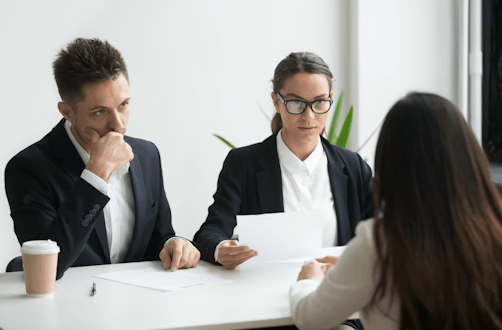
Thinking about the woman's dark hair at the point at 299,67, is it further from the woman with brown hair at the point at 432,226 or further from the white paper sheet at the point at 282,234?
the woman with brown hair at the point at 432,226

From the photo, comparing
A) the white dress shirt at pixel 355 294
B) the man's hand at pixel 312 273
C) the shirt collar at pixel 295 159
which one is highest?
the shirt collar at pixel 295 159

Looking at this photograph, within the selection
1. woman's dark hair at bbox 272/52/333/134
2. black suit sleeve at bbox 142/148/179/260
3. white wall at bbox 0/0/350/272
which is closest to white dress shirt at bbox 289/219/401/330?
black suit sleeve at bbox 142/148/179/260

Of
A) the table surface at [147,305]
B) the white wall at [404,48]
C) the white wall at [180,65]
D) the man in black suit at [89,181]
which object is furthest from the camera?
the white wall at [404,48]

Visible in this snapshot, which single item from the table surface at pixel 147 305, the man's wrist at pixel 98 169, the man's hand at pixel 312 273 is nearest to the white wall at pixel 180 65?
the man's wrist at pixel 98 169

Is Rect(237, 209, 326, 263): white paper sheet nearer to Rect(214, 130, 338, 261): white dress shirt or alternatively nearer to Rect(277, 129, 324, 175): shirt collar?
Rect(214, 130, 338, 261): white dress shirt

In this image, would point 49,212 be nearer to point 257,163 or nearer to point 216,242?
point 216,242

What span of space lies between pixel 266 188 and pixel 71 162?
0.76m

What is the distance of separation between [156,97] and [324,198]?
183cm

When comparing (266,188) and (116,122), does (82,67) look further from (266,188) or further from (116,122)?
(266,188)

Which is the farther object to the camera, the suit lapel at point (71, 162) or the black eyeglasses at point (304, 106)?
the black eyeglasses at point (304, 106)

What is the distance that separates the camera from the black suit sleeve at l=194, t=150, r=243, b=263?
1810 millimetres

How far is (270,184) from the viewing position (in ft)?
6.44

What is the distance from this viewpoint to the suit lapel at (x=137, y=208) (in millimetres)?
1814

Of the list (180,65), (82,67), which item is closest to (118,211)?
(82,67)
